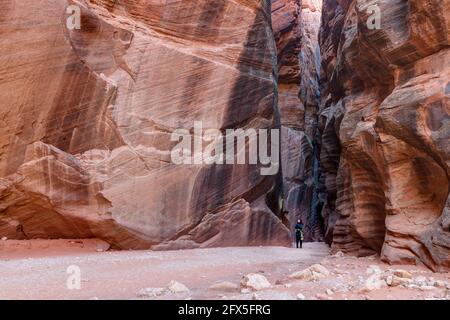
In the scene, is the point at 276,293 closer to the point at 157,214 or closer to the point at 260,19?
the point at 157,214

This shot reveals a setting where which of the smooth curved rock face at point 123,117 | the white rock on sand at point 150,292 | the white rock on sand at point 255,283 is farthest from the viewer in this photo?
the smooth curved rock face at point 123,117

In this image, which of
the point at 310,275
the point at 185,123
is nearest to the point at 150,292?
the point at 310,275

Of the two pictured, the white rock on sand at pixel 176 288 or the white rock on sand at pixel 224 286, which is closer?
the white rock on sand at pixel 176 288

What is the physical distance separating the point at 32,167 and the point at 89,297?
726 centimetres

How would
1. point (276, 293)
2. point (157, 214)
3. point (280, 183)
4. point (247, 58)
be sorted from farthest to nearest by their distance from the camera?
point (280, 183), point (247, 58), point (157, 214), point (276, 293)

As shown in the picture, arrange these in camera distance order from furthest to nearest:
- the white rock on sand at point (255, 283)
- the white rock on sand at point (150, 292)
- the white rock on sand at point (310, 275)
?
the white rock on sand at point (310, 275) < the white rock on sand at point (255, 283) < the white rock on sand at point (150, 292)

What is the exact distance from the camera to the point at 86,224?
41.1 feet

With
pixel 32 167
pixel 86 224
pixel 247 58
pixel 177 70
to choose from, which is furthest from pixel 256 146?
pixel 32 167

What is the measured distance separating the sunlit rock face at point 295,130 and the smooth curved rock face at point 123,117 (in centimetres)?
1590

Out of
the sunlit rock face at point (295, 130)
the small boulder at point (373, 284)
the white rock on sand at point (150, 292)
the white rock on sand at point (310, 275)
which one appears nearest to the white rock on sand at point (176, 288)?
the white rock on sand at point (150, 292)

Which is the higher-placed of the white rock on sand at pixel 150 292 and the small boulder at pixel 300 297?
the small boulder at pixel 300 297

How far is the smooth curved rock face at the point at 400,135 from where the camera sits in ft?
31.8

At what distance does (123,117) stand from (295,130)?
21.9m

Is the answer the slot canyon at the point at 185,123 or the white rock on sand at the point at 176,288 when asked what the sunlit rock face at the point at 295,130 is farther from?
the white rock on sand at the point at 176,288
